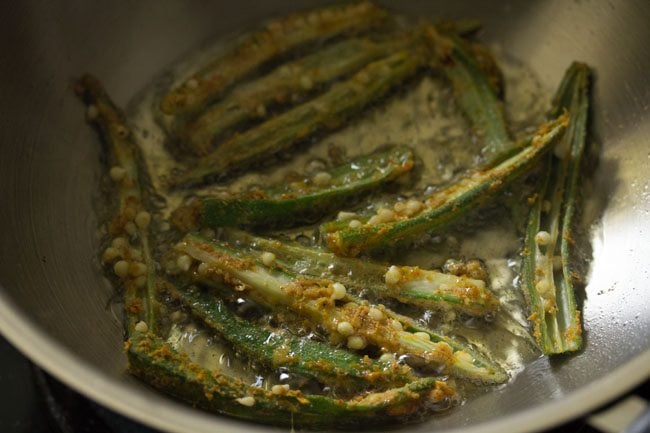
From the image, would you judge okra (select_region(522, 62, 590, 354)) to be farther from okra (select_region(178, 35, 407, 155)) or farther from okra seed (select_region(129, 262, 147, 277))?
okra seed (select_region(129, 262, 147, 277))

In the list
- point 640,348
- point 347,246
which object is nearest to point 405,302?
point 347,246

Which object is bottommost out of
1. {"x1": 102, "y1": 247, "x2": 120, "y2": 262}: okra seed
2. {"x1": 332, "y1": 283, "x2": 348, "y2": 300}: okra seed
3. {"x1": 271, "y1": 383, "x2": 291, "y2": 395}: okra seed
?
{"x1": 102, "y1": 247, "x2": 120, "y2": 262}: okra seed

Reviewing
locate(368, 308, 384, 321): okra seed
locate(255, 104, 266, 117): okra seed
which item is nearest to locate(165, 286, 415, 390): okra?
locate(368, 308, 384, 321): okra seed

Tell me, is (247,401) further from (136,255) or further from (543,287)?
(543,287)

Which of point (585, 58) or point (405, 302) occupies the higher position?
point (585, 58)

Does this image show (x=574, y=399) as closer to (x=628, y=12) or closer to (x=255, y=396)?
(x=255, y=396)
